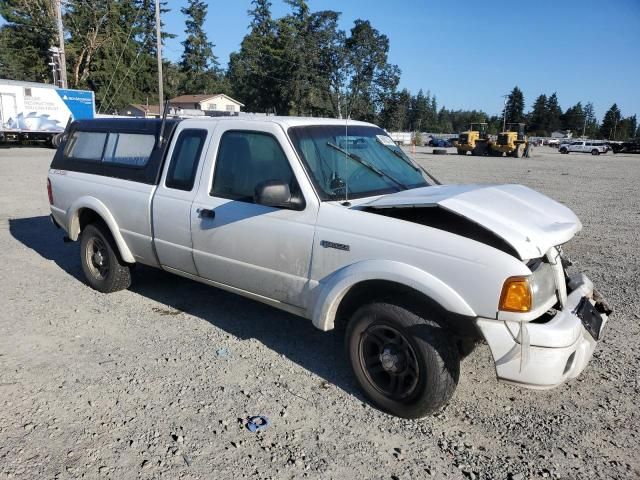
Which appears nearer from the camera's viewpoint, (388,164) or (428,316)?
(428,316)

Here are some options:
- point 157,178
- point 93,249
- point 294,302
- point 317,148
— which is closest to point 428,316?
point 294,302

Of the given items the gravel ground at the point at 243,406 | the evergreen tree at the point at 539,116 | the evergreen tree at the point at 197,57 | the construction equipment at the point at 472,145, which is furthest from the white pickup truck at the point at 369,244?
the evergreen tree at the point at 539,116

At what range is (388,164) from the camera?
4449mm

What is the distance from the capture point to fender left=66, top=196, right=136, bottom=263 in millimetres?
5281

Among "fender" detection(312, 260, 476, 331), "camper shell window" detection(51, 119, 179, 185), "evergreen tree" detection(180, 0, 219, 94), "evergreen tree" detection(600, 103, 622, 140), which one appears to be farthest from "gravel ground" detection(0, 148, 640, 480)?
"evergreen tree" detection(600, 103, 622, 140)

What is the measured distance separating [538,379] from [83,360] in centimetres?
339

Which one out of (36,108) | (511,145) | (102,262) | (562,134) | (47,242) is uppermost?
(562,134)

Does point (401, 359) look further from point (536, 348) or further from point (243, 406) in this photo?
point (243, 406)

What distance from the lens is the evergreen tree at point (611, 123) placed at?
11750cm

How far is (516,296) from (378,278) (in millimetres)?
830

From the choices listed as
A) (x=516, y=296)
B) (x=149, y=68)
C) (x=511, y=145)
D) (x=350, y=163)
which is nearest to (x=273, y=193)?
(x=350, y=163)

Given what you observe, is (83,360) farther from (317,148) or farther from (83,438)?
(317,148)

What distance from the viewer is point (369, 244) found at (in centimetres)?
334

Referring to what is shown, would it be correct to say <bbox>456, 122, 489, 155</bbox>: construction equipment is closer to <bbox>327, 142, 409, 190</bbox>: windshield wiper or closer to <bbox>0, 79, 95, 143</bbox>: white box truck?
<bbox>0, 79, 95, 143</bbox>: white box truck
